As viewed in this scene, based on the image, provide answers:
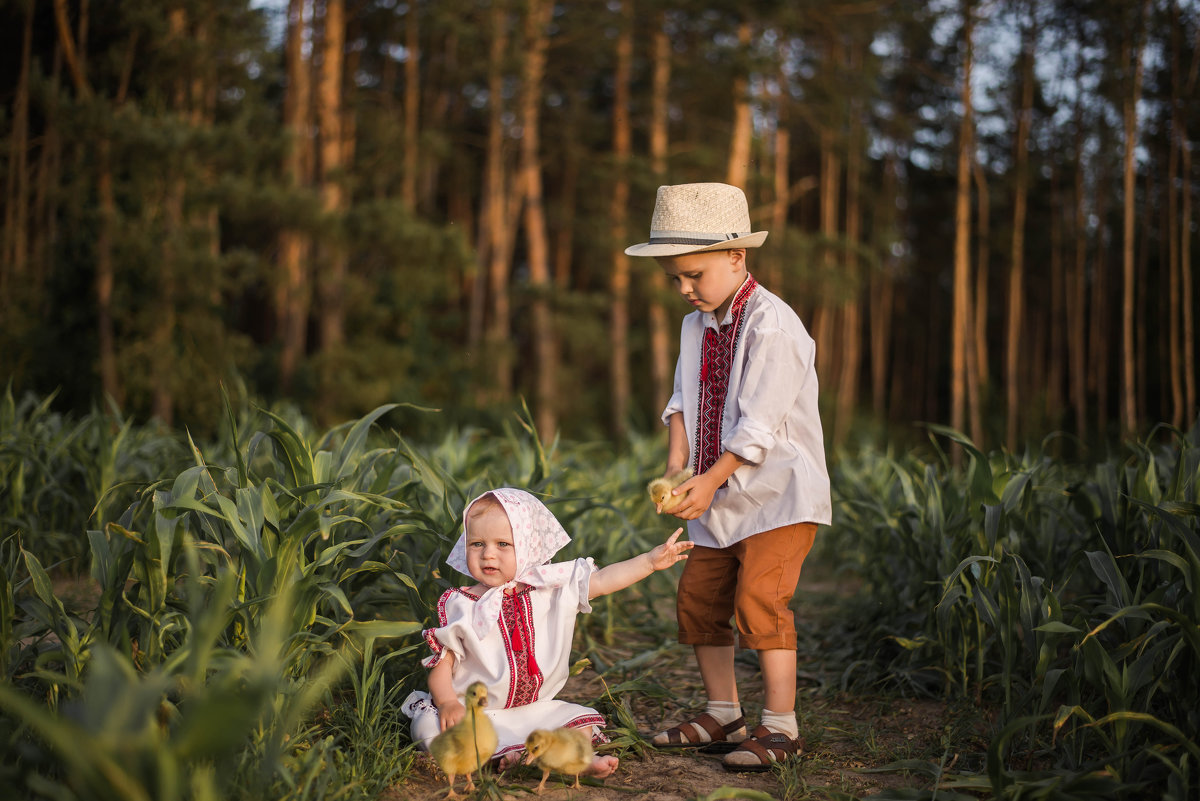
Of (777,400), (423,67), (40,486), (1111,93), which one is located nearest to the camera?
(777,400)

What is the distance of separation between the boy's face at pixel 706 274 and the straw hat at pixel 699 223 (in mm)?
33

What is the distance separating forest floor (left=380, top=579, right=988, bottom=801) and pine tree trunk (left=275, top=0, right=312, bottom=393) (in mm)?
9231

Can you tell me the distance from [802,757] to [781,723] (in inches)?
5.5

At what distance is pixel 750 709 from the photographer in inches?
118

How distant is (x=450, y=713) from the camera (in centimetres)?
222

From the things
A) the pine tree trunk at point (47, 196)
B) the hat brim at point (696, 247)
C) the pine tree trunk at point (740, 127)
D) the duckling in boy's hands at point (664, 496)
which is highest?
the pine tree trunk at point (740, 127)

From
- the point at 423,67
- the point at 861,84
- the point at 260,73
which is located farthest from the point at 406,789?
the point at 423,67

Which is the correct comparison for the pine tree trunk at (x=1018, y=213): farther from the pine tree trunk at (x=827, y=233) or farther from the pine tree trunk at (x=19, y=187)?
the pine tree trunk at (x=19, y=187)

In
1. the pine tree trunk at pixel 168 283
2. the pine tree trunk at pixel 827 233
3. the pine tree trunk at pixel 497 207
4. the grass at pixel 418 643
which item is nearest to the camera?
the grass at pixel 418 643

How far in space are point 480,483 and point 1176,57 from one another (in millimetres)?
13980

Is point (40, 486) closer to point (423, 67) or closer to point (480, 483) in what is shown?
point (480, 483)

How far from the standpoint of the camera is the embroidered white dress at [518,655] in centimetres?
231

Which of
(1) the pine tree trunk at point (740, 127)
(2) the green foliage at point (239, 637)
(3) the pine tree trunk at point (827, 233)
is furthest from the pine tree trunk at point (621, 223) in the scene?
(2) the green foliage at point (239, 637)

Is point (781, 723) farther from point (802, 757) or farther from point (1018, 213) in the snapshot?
point (1018, 213)
